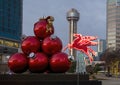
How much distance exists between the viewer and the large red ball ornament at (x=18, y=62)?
18312 mm

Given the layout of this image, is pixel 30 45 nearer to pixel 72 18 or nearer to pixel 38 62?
pixel 38 62

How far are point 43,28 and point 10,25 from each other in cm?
5956

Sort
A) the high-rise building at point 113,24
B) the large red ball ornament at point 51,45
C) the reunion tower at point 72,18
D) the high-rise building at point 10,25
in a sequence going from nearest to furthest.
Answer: the large red ball ornament at point 51,45 < the high-rise building at point 10,25 < the high-rise building at point 113,24 < the reunion tower at point 72,18

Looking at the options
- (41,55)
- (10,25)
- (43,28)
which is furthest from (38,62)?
(10,25)

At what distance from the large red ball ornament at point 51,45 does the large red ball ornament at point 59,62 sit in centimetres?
33

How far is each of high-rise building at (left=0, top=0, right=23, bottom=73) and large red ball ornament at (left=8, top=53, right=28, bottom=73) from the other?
53.1 metres

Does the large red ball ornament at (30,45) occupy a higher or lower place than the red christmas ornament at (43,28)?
lower

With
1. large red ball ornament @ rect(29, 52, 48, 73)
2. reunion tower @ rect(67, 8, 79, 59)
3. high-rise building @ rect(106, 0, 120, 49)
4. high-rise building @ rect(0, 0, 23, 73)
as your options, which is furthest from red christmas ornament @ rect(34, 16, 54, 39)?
reunion tower @ rect(67, 8, 79, 59)

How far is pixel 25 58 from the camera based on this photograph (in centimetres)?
1847

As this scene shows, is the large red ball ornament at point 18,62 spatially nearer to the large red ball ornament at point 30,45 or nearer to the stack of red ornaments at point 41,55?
the stack of red ornaments at point 41,55

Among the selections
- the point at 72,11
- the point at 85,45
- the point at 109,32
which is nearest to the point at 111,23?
the point at 109,32

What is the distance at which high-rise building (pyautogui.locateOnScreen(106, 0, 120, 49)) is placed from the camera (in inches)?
6305

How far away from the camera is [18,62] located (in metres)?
18.3

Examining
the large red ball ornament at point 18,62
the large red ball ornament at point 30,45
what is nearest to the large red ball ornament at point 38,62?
the large red ball ornament at point 18,62
